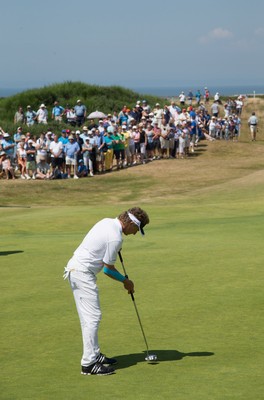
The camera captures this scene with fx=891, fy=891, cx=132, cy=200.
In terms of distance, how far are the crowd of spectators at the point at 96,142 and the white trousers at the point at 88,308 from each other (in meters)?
27.7

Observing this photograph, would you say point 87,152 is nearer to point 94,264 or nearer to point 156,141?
point 156,141

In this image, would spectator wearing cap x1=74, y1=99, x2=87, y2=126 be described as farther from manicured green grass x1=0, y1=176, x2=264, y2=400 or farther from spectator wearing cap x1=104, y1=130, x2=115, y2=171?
manicured green grass x1=0, y1=176, x2=264, y2=400

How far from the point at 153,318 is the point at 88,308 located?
304 centimetres

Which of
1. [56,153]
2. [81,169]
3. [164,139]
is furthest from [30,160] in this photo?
[164,139]

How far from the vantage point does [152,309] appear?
13469 millimetres

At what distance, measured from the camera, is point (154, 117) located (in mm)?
47656

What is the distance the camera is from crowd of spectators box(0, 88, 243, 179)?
125 feet

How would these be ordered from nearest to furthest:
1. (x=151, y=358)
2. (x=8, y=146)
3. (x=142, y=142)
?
(x=151, y=358), (x=8, y=146), (x=142, y=142)

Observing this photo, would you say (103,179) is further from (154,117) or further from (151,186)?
(154,117)

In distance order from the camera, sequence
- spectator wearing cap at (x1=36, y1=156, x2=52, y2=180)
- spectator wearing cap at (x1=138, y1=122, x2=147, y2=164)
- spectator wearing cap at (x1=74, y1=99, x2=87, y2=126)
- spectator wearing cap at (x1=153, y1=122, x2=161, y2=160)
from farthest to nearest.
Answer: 1. spectator wearing cap at (x1=74, y1=99, x2=87, y2=126)
2. spectator wearing cap at (x1=153, y1=122, x2=161, y2=160)
3. spectator wearing cap at (x1=138, y1=122, x2=147, y2=164)
4. spectator wearing cap at (x1=36, y1=156, x2=52, y2=180)

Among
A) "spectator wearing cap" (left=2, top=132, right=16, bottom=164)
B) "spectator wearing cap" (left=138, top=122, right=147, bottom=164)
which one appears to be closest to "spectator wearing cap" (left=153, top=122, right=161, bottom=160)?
"spectator wearing cap" (left=138, top=122, right=147, bottom=164)

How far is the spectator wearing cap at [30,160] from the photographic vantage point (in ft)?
124

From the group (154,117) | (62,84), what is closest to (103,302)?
(154,117)

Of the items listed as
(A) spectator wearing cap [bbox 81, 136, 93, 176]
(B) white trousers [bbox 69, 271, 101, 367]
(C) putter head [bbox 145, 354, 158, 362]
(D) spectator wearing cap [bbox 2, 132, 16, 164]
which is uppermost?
(B) white trousers [bbox 69, 271, 101, 367]
